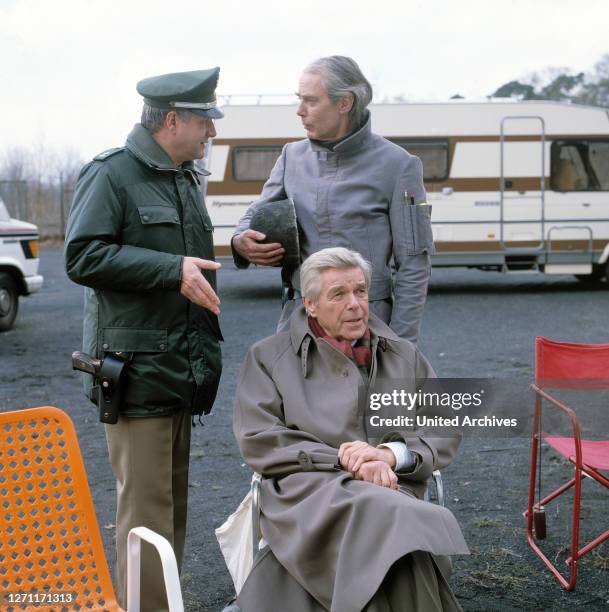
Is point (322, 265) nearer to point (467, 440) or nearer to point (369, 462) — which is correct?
point (369, 462)

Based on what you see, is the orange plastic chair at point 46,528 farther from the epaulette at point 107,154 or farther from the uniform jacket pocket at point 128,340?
the epaulette at point 107,154

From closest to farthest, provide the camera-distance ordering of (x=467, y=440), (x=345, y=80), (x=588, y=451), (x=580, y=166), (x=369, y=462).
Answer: (x=369, y=462), (x=345, y=80), (x=588, y=451), (x=467, y=440), (x=580, y=166)

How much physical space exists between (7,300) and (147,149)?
7847 millimetres

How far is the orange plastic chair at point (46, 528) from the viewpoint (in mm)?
2219

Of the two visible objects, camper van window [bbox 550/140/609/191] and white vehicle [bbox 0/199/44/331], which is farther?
camper van window [bbox 550/140/609/191]

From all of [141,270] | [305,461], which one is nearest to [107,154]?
[141,270]

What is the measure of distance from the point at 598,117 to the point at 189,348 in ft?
38.7

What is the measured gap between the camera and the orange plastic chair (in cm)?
222

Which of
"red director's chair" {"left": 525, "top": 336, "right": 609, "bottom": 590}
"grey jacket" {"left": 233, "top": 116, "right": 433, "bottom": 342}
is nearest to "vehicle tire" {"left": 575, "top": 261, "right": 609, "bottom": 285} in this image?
"red director's chair" {"left": 525, "top": 336, "right": 609, "bottom": 590}

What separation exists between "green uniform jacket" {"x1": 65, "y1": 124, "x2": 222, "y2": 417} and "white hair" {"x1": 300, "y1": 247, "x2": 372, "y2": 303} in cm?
35

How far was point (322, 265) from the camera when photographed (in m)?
2.80

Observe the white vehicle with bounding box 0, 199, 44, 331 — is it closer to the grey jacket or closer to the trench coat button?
the grey jacket

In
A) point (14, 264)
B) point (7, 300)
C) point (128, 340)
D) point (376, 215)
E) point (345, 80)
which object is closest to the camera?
point (128, 340)

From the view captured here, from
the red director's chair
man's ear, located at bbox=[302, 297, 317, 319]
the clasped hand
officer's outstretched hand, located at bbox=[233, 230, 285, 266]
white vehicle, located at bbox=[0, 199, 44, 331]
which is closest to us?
the clasped hand
